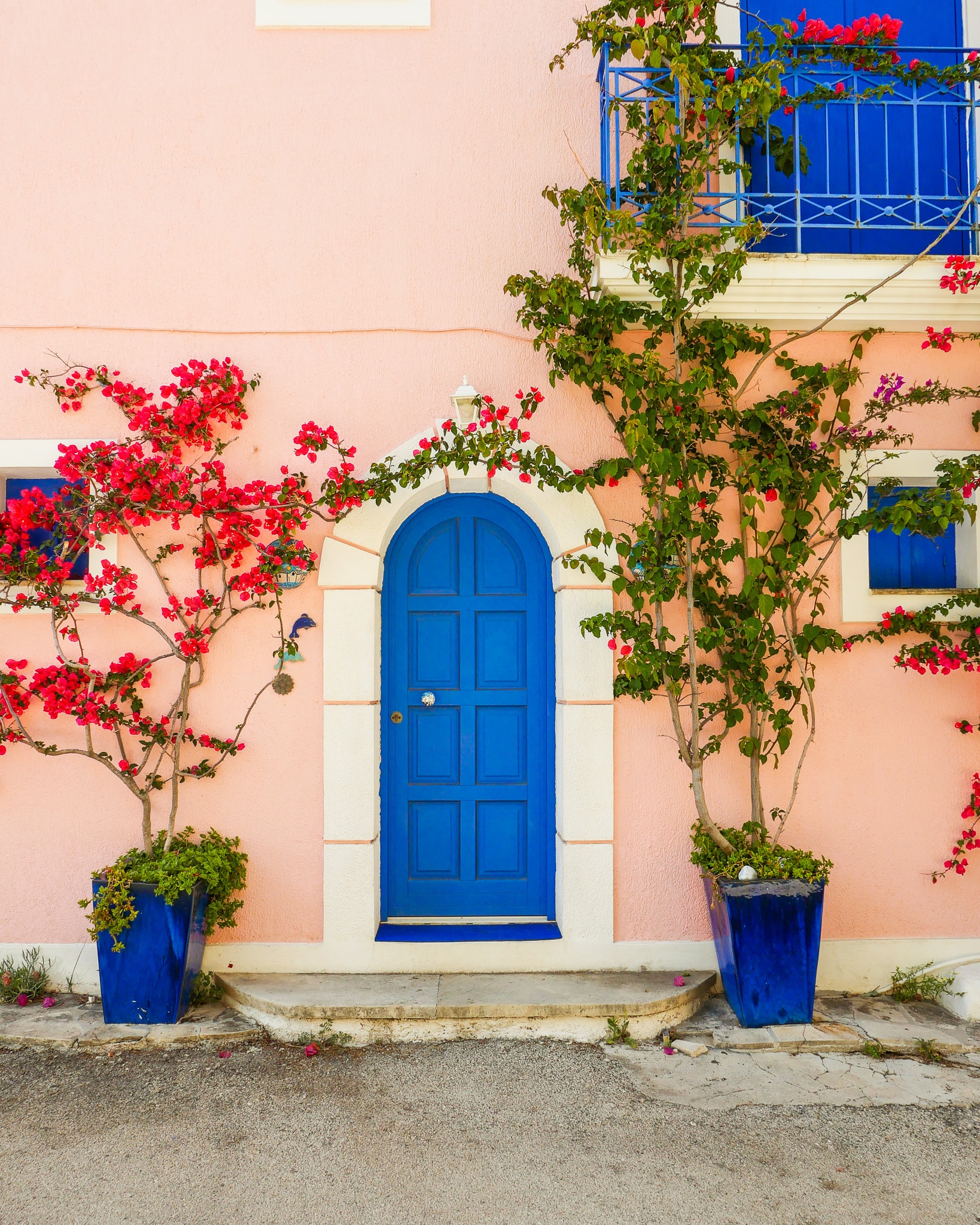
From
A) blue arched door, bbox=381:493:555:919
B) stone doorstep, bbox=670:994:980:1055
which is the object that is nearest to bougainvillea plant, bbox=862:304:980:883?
stone doorstep, bbox=670:994:980:1055

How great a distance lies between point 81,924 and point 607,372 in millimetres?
3758

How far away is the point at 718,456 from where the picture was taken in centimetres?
413

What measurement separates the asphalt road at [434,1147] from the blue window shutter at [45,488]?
7.56ft

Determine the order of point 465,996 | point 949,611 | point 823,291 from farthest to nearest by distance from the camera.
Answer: point 949,611 < point 823,291 < point 465,996

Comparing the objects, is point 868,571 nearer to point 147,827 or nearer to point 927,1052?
point 927,1052

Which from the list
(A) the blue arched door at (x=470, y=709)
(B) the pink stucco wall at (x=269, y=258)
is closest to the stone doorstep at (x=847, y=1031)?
→ (B) the pink stucco wall at (x=269, y=258)

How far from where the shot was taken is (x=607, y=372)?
3861 mm

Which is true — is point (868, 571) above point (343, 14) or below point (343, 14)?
below

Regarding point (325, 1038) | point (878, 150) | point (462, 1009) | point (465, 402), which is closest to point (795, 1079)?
point (462, 1009)

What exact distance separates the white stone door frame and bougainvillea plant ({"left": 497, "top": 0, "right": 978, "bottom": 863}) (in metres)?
0.24

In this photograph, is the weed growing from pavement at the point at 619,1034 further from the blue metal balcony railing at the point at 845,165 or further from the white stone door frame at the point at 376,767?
the blue metal balcony railing at the point at 845,165

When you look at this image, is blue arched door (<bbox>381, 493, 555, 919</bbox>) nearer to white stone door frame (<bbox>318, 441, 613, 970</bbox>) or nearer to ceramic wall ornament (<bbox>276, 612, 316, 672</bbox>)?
white stone door frame (<bbox>318, 441, 613, 970</bbox>)

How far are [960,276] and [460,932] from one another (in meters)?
A: 3.99

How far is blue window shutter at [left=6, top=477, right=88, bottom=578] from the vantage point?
4359 mm
